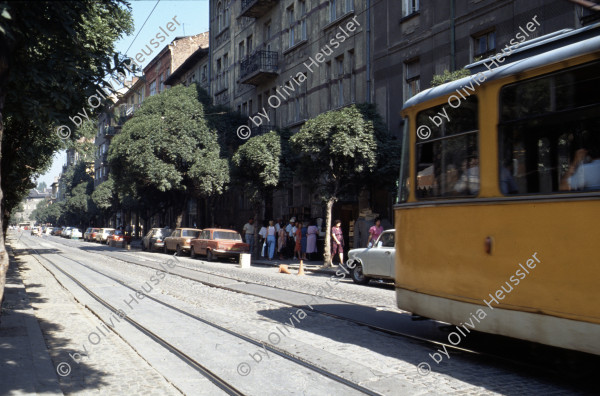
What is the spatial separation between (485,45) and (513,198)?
14.4 meters

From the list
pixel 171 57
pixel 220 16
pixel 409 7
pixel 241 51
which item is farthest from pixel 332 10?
pixel 171 57

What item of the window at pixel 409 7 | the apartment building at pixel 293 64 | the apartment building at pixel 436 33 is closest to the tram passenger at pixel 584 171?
the apartment building at pixel 436 33

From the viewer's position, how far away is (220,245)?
26047 mm

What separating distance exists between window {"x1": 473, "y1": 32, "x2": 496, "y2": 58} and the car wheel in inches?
315

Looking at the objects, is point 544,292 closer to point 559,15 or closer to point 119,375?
point 119,375

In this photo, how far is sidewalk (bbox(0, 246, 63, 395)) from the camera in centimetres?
518

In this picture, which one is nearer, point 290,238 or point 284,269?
point 284,269

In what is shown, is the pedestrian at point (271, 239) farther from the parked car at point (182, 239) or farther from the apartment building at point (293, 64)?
the parked car at point (182, 239)

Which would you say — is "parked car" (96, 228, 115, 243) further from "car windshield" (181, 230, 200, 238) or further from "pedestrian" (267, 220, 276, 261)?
"pedestrian" (267, 220, 276, 261)

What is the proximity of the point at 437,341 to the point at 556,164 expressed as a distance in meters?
3.11

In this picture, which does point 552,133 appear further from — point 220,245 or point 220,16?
point 220,16

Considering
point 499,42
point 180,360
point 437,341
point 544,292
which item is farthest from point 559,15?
point 180,360

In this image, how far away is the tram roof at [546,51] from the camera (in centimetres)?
518

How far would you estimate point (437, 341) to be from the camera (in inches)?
294
